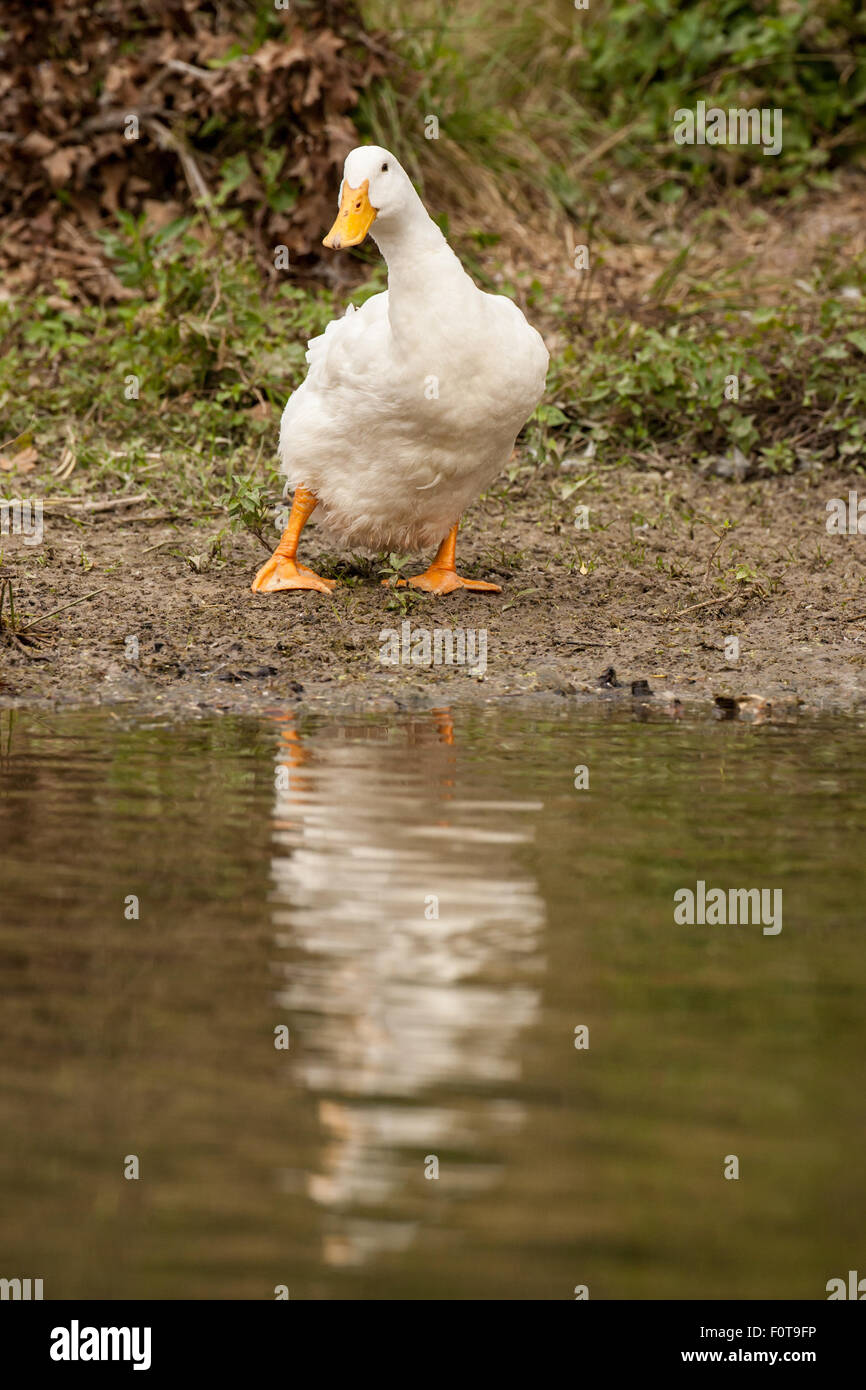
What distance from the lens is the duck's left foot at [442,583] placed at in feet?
24.6

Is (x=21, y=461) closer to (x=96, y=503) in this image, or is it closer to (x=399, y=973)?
(x=96, y=503)

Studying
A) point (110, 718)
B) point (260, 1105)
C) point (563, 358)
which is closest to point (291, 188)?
point (563, 358)

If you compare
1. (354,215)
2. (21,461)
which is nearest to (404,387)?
(354,215)

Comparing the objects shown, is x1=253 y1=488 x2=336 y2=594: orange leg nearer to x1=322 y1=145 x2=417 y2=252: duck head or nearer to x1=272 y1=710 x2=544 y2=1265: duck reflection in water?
x1=322 y1=145 x2=417 y2=252: duck head

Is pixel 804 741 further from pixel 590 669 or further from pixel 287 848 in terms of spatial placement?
pixel 287 848

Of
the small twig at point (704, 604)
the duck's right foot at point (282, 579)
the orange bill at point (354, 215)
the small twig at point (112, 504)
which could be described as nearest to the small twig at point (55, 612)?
the duck's right foot at point (282, 579)

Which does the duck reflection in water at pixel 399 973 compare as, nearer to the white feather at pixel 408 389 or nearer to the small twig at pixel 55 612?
the white feather at pixel 408 389

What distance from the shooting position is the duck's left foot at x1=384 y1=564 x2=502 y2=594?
750cm

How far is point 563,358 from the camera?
9922 mm

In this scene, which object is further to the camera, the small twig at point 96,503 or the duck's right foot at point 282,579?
the small twig at point 96,503

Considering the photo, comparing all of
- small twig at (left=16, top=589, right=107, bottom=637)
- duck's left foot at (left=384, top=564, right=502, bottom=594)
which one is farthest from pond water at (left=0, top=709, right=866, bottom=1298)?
duck's left foot at (left=384, top=564, right=502, bottom=594)

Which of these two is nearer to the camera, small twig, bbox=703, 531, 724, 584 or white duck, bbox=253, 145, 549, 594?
white duck, bbox=253, 145, 549, 594

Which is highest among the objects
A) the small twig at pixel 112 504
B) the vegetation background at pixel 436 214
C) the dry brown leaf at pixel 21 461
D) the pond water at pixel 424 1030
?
the vegetation background at pixel 436 214

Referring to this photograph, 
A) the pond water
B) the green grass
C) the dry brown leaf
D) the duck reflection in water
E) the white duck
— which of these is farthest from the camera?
the green grass
